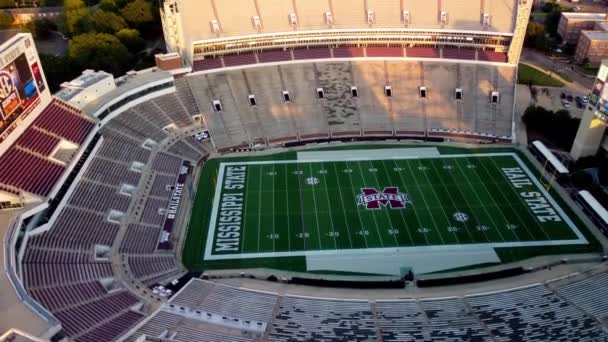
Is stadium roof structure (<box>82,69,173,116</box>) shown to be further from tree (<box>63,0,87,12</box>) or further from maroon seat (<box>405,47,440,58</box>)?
tree (<box>63,0,87,12</box>)

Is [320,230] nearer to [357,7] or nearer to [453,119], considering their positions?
[453,119]

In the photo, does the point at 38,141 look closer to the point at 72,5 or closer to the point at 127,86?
the point at 127,86

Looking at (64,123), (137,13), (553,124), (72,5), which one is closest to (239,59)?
(64,123)

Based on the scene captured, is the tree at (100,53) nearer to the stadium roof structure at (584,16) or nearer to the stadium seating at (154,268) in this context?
the stadium seating at (154,268)

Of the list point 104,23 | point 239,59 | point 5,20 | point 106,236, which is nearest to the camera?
point 106,236

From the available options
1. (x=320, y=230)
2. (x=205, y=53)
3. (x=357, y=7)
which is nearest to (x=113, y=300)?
(x=320, y=230)

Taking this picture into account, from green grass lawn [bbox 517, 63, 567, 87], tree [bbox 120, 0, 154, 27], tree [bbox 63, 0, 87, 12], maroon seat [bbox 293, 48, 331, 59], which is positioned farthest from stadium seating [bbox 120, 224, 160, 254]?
tree [bbox 63, 0, 87, 12]
